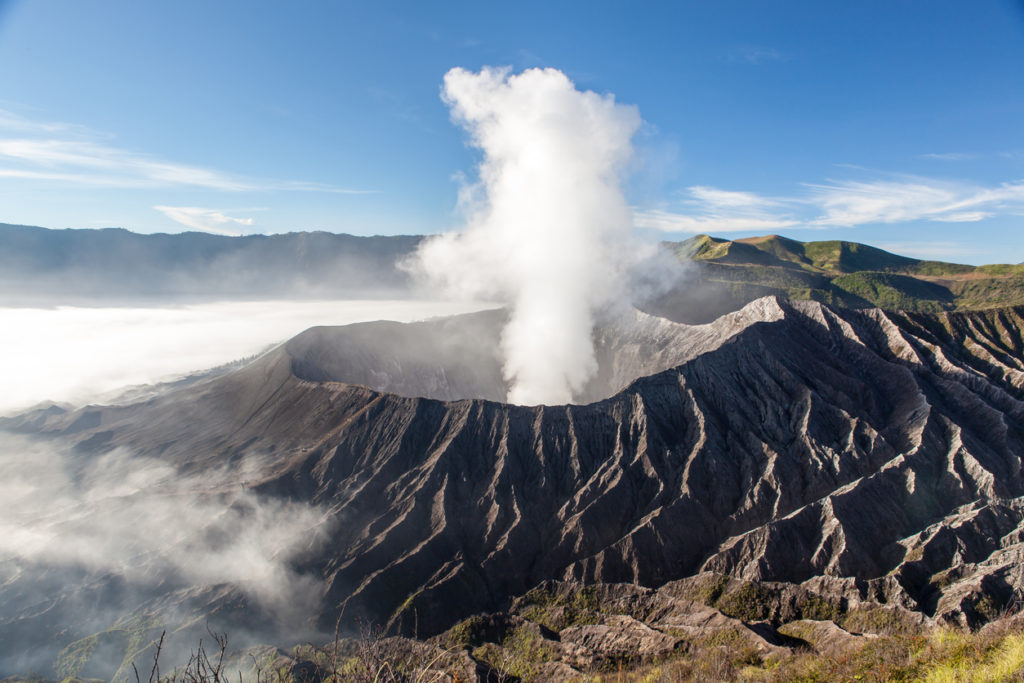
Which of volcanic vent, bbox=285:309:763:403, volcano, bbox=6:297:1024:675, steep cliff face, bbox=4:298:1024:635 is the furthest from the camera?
volcanic vent, bbox=285:309:763:403

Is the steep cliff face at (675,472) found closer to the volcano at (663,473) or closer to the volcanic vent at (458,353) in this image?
the volcano at (663,473)

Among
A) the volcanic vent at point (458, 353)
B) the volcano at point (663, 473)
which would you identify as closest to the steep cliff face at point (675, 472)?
the volcano at point (663, 473)

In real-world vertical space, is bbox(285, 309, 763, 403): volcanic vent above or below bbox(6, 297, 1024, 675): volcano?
above

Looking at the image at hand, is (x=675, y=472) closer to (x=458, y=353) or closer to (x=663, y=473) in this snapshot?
(x=663, y=473)

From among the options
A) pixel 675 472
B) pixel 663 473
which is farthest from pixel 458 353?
pixel 675 472

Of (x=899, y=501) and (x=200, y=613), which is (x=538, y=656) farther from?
(x=899, y=501)

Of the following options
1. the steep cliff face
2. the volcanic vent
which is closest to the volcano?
the steep cliff face

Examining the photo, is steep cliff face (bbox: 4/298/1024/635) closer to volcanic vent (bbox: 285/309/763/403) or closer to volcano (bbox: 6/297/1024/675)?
volcano (bbox: 6/297/1024/675)

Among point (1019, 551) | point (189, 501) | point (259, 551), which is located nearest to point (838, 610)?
point (1019, 551)

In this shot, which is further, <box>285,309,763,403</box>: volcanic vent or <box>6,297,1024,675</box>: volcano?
<box>285,309,763,403</box>: volcanic vent
